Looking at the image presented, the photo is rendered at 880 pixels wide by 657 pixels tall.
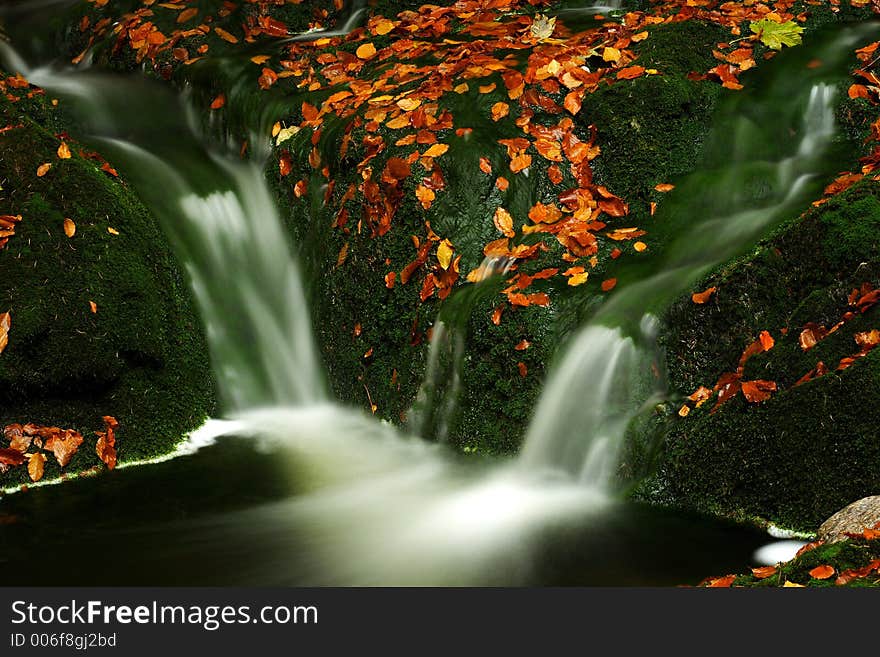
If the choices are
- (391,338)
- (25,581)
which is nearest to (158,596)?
(25,581)

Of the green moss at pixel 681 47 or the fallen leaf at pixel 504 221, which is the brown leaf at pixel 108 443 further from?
the green moss at pixel 681 47

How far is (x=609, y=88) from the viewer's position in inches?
239

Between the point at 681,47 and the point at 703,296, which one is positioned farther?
the point at 681,47

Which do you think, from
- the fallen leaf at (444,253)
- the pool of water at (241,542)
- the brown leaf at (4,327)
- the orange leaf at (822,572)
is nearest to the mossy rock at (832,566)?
the orange leaf at (822,572)

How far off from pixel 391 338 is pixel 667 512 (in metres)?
2.16

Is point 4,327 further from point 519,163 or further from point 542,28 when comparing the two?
point 542,28

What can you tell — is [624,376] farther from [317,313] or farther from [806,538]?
[317,313]

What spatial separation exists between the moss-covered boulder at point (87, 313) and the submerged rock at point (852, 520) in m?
3.50

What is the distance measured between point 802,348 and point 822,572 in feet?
4.91

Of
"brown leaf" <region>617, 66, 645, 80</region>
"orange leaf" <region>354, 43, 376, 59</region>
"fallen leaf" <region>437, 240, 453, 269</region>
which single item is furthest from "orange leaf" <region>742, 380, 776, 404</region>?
"orange leaf" <region>354, 43, 376, 59</region>

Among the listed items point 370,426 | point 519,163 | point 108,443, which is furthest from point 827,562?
point 108,443

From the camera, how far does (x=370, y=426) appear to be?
19.1ft

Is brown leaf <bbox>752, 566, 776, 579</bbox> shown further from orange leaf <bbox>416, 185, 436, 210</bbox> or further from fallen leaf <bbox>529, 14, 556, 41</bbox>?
fallen leaf <bbox>529, 14, 556, 41</bbox>

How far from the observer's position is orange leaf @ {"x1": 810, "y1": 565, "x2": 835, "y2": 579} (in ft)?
9.37
